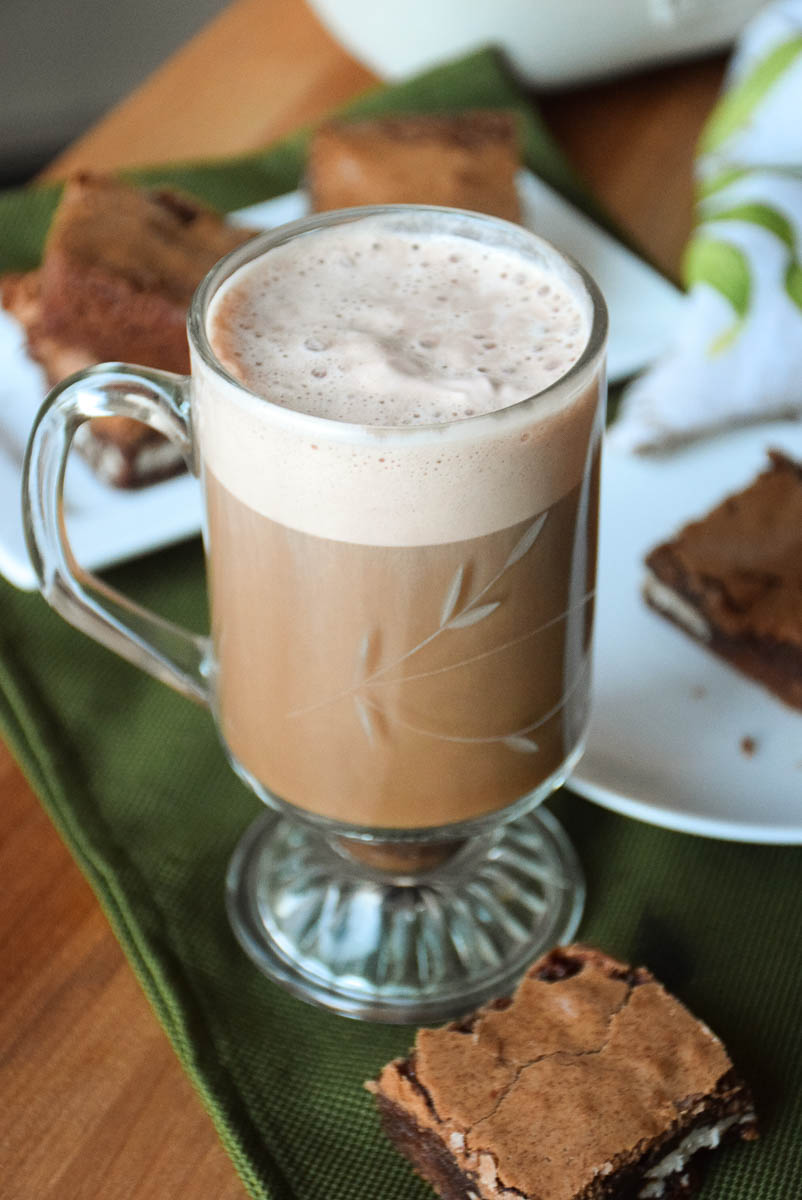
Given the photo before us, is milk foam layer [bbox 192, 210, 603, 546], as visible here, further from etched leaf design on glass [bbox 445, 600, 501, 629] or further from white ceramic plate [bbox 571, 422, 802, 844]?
white ceramic plate [bbox 571, 422, 802, 844]

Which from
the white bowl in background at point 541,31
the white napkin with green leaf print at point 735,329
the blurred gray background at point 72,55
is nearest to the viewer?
the white napkin with green leaf print at point 735,329

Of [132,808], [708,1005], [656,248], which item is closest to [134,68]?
[656,248]

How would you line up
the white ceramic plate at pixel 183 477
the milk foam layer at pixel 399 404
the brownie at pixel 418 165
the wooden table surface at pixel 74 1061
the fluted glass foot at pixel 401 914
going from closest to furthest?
the milk foam layer at pixel 399 404
the wooden table surface at pixel 74 1061
the fluted glass foot at pixel 401 914
the white ceramic plate at pixel 183 477
the brownie at pixel 418 165

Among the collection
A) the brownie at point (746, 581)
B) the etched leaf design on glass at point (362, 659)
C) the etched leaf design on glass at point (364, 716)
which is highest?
the etched leaf design on glass at point (362, 659)

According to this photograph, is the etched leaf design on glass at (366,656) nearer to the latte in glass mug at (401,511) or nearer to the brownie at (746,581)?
the latte in glass mug at (401,511)

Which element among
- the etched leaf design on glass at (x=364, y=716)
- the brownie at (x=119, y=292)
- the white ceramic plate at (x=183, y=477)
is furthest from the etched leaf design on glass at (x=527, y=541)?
the brownie at (x=119, y=292)

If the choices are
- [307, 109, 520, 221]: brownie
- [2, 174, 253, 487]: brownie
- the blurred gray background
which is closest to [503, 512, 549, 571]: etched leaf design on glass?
[2, 174, 253, 487]: brownie

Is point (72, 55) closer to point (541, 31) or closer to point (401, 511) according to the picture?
point (541, 31)
